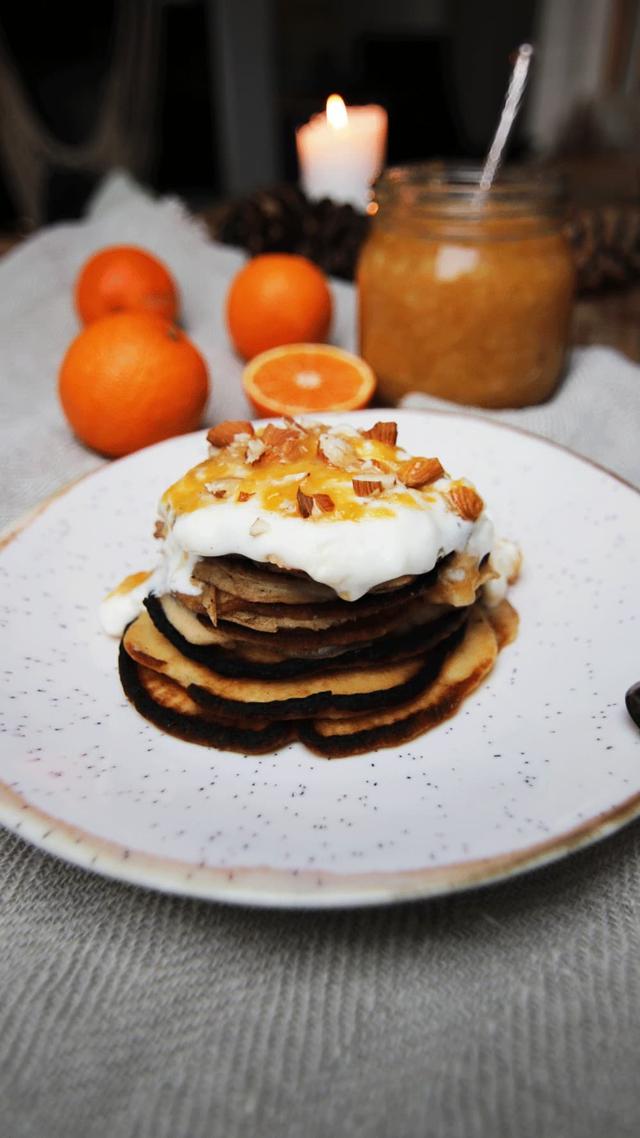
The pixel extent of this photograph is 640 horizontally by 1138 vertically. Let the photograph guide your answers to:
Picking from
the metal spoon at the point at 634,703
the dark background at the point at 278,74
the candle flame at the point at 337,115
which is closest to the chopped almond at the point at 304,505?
the metal spoon at the point at 634,703

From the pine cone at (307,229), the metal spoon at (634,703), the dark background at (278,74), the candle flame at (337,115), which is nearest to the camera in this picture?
the metal spoon at (634,703)

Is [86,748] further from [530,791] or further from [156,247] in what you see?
[156,247]

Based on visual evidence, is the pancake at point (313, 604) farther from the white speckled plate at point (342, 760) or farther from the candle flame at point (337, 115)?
the candle flame at point (337, 115)

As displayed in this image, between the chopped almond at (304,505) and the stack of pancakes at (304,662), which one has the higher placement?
the chopped almond at (304,505)

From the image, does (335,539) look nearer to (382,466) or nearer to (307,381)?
(382,466)

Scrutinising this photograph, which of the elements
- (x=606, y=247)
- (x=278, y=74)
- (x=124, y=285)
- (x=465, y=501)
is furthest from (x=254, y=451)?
(x=278, y=74)

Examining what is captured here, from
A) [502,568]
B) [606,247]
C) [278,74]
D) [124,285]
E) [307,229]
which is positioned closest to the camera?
[502,568]

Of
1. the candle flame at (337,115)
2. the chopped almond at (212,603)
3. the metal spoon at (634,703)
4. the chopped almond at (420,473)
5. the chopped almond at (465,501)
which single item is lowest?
the metal spoon at (634,703)
